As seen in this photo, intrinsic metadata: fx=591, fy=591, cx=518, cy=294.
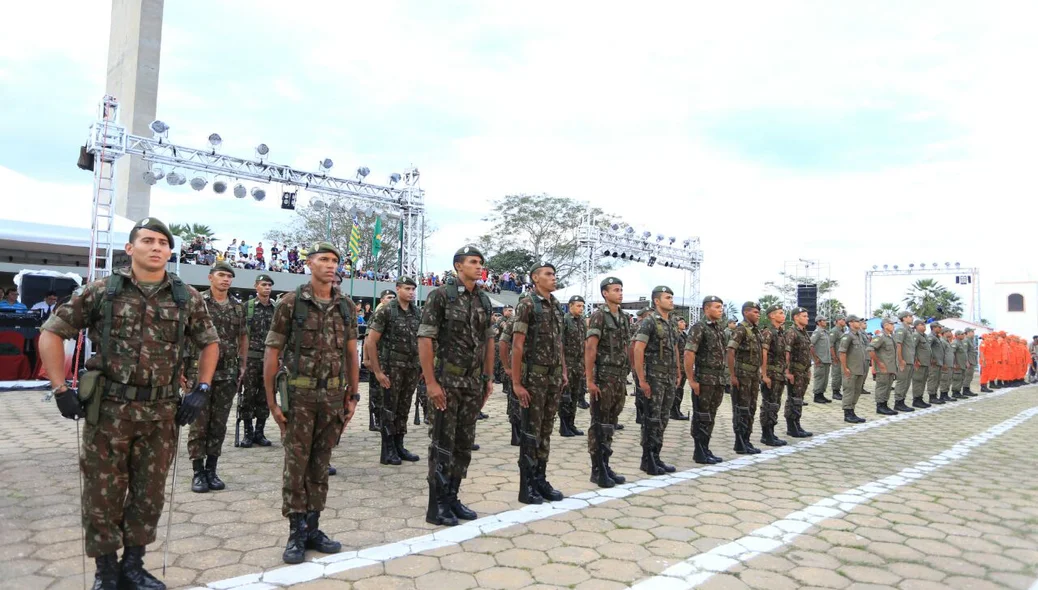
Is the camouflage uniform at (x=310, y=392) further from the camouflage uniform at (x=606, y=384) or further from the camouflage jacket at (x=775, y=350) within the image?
the camouflage jacket at (x=775, y=350)

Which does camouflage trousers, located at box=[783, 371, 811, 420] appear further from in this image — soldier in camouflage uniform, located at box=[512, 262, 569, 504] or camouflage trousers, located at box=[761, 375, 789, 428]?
soldier in camouflage uniform, located at box=[512, 262, 569, 504]

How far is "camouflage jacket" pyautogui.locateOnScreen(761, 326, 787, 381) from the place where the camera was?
7949 mm

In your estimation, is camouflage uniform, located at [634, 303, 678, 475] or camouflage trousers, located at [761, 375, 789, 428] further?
camouflage trousers, located at [761, 375, 789, 428]

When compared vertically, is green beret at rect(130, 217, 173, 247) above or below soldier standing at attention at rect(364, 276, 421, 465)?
above

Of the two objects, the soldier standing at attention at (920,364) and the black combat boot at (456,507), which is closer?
the black combat boot at (456,507)

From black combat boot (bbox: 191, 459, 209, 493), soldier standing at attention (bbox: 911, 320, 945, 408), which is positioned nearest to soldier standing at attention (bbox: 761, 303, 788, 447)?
black combat boot (bbox: 191, 459, 209, 493)

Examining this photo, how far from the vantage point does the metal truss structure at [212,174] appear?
12.8 metres

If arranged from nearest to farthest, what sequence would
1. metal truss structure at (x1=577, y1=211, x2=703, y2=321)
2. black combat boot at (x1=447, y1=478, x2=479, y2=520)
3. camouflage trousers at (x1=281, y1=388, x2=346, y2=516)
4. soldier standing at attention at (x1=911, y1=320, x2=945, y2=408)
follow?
camouflage trousers at (x1=281, y1=388, x2=346, y2=516) → black combat boot at (x1=447, y1=478, x2=479, y2=520) → soldier standing at attention at (x1=911, y1=320, x2=945, y2=408) → metal truss structure at (x1=577, y1=211, x2=703, y2=321)

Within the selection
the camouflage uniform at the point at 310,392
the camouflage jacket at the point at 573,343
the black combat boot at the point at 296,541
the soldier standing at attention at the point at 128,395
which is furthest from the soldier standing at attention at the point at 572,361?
the soldier standing at attention at the point at 128,395

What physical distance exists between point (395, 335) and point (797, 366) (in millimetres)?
5969

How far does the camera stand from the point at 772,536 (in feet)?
13.8

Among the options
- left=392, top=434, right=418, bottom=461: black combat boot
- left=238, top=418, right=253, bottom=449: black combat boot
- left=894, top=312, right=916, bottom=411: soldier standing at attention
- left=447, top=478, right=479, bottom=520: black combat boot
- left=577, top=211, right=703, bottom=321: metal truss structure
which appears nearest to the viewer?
left=447, top=478, right=479, bottom=520: black combat boot

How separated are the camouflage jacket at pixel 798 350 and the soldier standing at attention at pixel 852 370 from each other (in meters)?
2.12

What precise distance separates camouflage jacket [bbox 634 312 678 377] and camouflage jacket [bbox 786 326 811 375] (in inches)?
132
